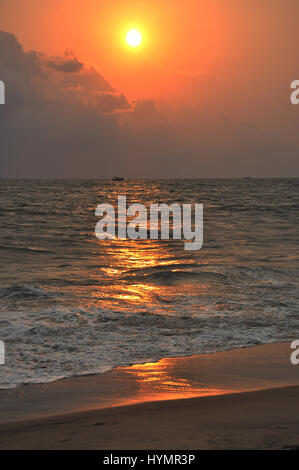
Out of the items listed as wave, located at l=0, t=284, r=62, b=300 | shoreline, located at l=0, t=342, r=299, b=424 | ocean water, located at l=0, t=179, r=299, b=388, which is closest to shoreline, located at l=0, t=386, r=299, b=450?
shoreline, located at l=0, t=342, r=299, b=424

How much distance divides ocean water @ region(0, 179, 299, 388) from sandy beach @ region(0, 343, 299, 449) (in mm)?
638

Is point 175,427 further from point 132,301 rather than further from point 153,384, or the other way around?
point 132,301

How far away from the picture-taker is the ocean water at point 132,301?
7270 mm

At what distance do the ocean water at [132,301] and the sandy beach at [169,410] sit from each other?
0.64 meters

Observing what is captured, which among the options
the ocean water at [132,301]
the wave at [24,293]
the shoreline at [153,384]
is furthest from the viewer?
the wave at [24,293]

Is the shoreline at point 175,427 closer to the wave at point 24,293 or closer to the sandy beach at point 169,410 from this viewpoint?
the sandy beach at point 169,410

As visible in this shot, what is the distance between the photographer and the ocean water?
286 inches

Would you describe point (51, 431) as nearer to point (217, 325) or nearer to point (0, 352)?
point (0, 352)

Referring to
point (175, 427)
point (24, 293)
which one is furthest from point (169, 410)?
point (24, 293)

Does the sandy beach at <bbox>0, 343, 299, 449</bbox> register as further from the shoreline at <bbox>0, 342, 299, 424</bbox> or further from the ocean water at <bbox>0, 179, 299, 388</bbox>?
the ocean water at <bbox>0, 179, 299, 388</bbox>

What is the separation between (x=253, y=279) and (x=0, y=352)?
328 inches

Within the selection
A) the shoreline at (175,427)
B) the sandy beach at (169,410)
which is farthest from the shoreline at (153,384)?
the shoreline at (175,427)

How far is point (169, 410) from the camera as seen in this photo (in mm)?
4734

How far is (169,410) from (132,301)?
6056 millimetres
